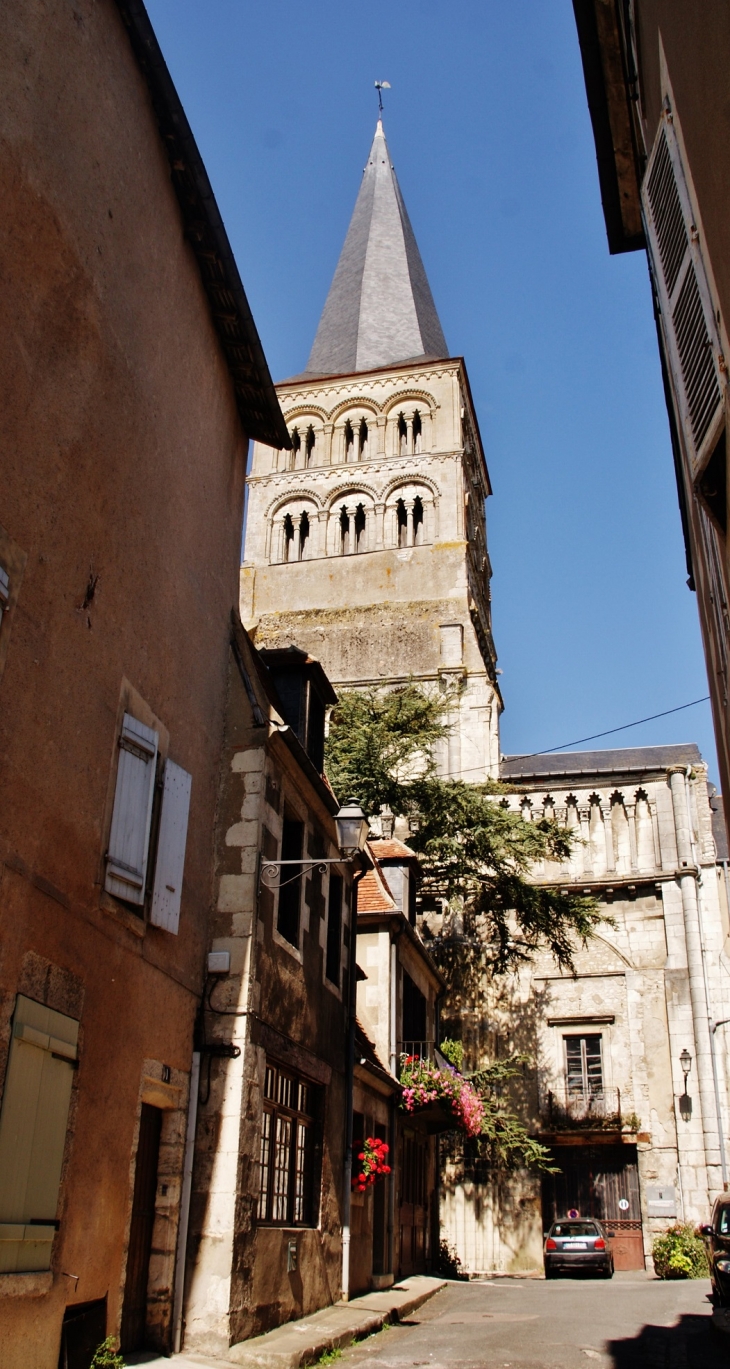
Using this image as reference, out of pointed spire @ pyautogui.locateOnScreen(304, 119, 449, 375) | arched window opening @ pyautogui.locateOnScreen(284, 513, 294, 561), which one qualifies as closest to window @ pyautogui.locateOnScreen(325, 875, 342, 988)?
arched window opening @ pyautogui.locateOnScreen(284, 513, 294, 561)

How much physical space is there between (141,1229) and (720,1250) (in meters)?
5.96

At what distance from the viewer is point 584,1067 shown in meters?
22.7

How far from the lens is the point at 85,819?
667 cm

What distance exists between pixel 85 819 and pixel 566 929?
61.2ft

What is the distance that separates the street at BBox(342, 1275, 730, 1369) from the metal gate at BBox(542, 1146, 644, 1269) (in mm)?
5798

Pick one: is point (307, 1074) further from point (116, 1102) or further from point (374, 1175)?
point (116, 1102)

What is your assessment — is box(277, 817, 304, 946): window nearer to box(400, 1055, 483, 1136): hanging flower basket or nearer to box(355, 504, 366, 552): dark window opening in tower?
box(400, 1055, 483, 1136): hanging flower basket

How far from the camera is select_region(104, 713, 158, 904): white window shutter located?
23.0 feet

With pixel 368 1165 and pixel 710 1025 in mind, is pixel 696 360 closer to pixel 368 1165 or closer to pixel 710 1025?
pixel 368 1165

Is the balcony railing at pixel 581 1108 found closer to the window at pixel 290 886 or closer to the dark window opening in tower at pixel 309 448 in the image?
the window at pixel 290 886

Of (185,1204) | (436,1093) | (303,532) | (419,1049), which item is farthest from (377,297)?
(185,1204)

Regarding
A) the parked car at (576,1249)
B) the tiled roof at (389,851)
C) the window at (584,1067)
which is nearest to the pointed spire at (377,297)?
the window at (584,1067)

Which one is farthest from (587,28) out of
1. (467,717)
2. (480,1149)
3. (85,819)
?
(467,717)

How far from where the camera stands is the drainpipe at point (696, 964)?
2112cm
